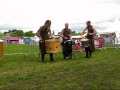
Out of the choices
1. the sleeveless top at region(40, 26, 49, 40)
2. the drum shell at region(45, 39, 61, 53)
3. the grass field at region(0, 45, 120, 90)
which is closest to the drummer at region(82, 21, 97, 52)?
the drum shell at region(45, 39, 61, 53)

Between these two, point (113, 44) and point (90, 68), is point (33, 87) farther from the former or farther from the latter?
point (113, 44)


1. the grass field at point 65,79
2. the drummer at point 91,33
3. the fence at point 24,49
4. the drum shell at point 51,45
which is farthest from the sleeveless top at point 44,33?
the grass field at point 65,79

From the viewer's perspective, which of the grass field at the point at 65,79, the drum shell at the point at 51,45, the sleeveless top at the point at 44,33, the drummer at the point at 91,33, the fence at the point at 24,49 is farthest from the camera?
the fence at the point at 24,49

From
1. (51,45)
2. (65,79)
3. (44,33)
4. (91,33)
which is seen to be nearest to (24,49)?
(91,33)

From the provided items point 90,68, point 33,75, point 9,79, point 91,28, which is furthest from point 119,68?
point 91,28

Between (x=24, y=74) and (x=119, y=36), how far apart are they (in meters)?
18.6

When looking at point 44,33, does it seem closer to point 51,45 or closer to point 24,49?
point 51,45

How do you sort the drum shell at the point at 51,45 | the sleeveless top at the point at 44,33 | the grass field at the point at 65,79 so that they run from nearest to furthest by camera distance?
the grass field at the point at 65,79
the drum shell at the point at 51,45
the sleeveless top at the point at 44,33

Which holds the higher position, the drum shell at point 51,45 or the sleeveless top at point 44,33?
the sleeveless top at point 44,33

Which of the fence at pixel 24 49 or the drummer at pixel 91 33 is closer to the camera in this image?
the drummer at pixel 91 33

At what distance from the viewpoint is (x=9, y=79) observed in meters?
11.2

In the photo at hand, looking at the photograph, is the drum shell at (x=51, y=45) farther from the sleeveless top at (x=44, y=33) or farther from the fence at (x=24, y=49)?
the fence at (x=24, y=49)

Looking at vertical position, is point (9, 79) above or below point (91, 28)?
below

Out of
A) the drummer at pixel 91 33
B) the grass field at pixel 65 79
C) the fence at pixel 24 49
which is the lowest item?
the grass field at pixel 65 79
